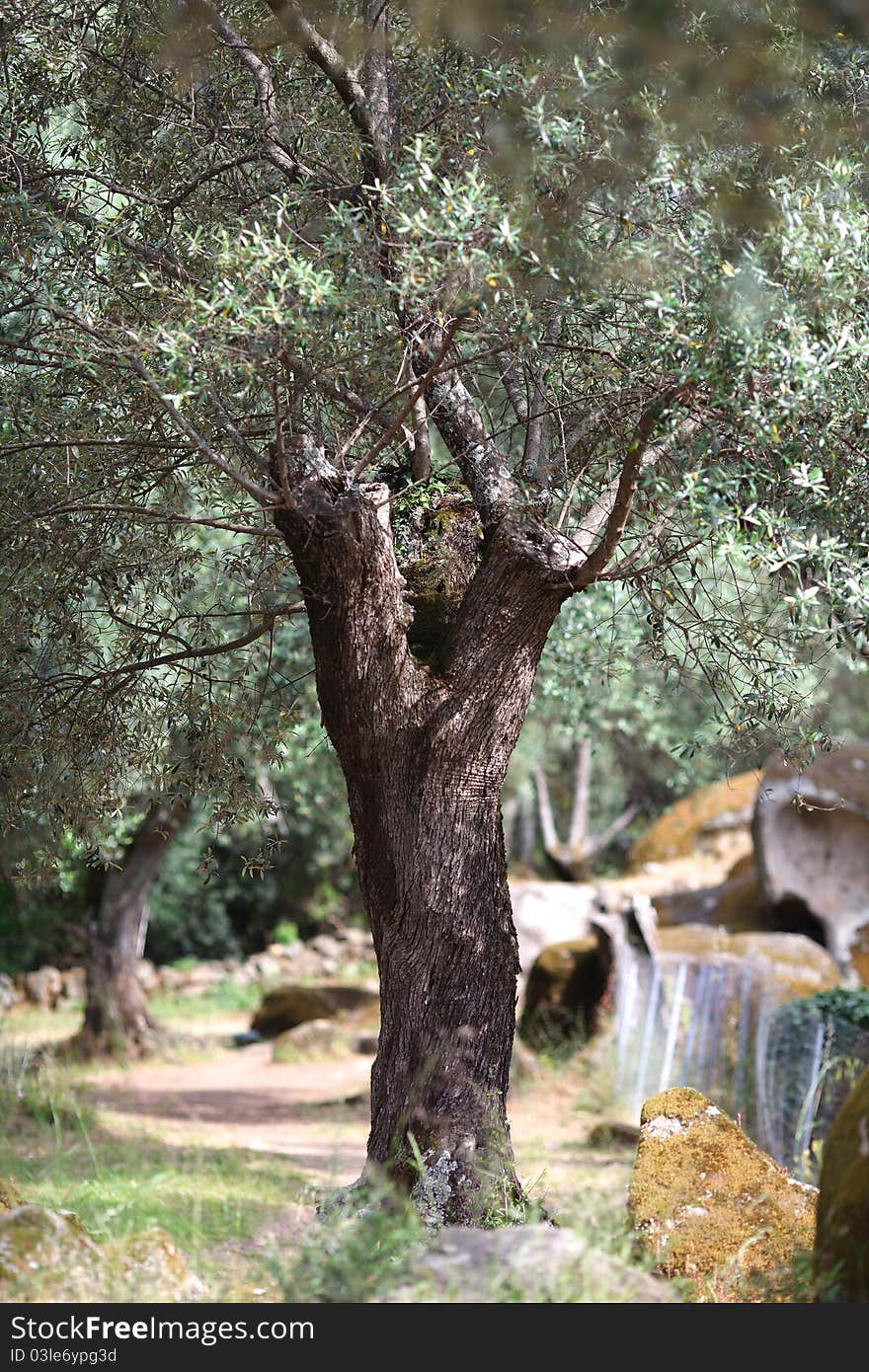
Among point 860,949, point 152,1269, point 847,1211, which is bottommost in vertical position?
point 152,1269

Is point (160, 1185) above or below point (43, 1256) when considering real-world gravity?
below

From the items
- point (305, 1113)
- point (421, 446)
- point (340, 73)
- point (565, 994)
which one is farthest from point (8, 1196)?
point (565, 994)

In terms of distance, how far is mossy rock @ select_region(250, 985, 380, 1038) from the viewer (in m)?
20.2

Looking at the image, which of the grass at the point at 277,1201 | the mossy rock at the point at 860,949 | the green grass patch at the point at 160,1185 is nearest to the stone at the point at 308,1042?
the grass at the point at 277,1201

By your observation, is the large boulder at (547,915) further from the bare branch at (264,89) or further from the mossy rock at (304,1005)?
the bare branch at (264,89)

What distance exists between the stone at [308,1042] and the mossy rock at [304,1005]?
110 centimetres

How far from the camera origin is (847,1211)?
3.93 meters

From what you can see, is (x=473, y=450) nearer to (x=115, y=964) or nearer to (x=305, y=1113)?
(x=305, y=1113)

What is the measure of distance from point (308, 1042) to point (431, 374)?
15141 millimetres

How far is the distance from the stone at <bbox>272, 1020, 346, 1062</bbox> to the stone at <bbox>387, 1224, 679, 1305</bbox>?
15.0 meters

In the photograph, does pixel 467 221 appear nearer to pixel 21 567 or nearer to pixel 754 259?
pixel 754 259

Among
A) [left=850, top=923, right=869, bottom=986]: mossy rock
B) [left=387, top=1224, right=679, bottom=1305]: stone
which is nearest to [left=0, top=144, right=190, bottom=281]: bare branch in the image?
[left=387, top=1224, right=679, bottom=1305]: stone

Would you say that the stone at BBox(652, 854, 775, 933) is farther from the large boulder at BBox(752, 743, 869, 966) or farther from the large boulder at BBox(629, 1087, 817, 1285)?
the large boulder at BBox(629, 1087, 817, 1285)

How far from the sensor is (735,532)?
4.71 metres
